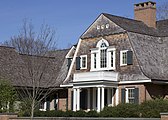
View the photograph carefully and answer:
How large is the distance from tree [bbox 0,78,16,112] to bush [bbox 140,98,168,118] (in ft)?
34.3

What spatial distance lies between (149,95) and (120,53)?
448 cm

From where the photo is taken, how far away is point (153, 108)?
90.5ft

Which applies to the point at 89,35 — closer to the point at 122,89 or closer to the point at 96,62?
the point at 96,62

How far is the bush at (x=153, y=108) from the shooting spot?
2692cm

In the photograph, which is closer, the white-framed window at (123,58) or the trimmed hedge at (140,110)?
the trimmed hedge at (140,110)

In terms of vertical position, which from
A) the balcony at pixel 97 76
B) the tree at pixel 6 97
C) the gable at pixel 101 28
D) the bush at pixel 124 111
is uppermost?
the gable at pixel 101 28

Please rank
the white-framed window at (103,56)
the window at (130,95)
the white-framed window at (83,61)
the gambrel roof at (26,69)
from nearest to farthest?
1. the window at (130,95)
2. the white-framed window at (103,56)
3. the white-framed window at (83,61)
4. the gambrel roof at (26,69)

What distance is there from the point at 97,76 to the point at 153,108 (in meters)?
9.83

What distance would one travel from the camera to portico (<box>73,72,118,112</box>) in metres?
36.4

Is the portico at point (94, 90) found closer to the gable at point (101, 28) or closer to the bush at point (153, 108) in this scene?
the gable at point (101, 28)

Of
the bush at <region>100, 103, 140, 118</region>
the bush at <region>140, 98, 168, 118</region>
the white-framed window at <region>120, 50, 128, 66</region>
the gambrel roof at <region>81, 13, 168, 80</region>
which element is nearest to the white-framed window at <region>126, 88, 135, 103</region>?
the gambrel roof at <region>81, 13, 168, 80</region>

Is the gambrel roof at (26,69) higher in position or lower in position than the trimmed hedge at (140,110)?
higher

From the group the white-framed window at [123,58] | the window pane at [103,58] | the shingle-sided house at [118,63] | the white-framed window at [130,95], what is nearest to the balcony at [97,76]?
the shingle-sided house at [118,63]

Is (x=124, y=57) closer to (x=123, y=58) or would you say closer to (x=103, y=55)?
(x=123, y=58)
